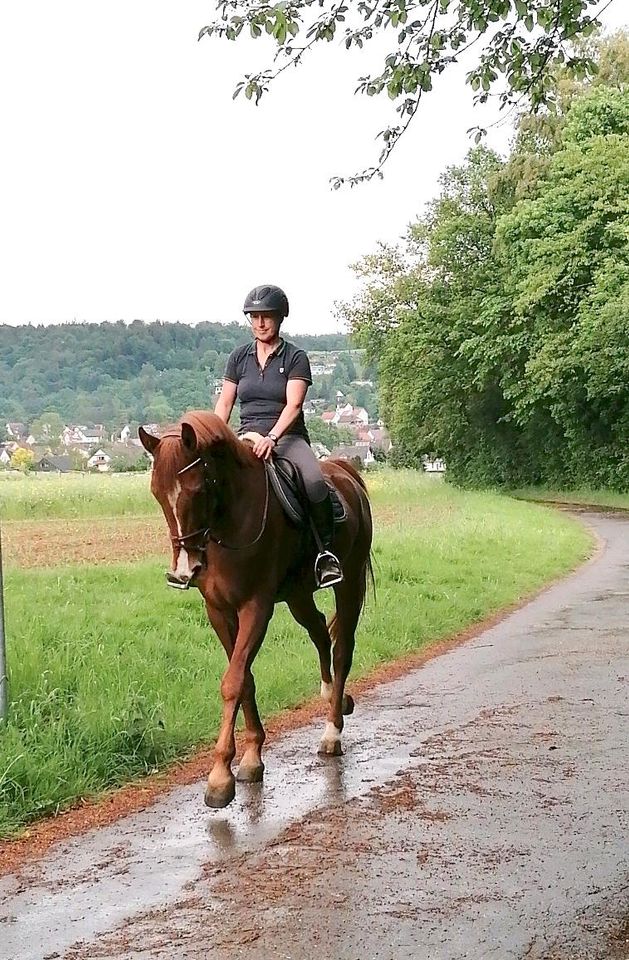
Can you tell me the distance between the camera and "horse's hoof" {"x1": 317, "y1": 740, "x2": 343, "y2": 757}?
7.20 metres

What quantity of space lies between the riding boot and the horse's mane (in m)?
0.83

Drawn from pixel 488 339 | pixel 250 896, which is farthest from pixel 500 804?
pixel 488 339

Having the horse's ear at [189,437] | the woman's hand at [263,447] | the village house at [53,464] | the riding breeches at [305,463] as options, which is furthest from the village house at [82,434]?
the horse's ear at [189,437]

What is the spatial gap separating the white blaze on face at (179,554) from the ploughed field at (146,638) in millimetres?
1571

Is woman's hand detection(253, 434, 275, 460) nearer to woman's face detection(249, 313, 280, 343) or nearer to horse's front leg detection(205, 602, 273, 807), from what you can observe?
woman's face detection(249, 313, 280, 343)

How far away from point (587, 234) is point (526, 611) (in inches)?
985

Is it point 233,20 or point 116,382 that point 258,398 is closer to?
point 233,20

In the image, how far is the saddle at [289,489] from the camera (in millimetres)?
6672

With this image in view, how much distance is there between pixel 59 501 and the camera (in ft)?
124

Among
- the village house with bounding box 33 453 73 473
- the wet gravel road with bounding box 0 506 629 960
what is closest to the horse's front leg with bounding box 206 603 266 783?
the wet gravel road with bounding box 0 506 629 960

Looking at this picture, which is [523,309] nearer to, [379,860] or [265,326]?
[265,326]

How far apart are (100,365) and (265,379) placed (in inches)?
850

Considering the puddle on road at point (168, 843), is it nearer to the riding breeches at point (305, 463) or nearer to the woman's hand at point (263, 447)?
the riding breeches at point (305, 463)

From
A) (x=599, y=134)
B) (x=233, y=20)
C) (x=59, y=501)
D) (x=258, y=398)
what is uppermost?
(x=599, y=134)
